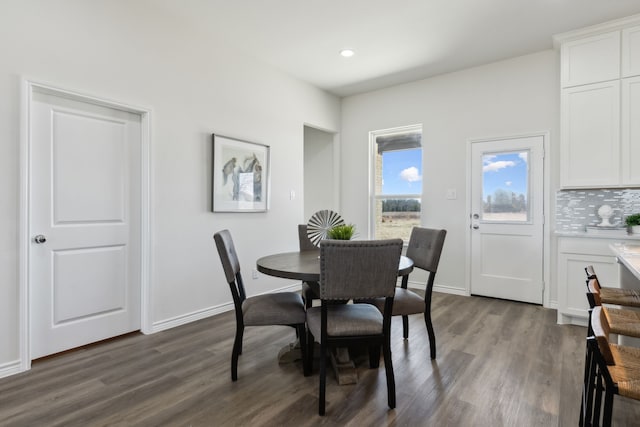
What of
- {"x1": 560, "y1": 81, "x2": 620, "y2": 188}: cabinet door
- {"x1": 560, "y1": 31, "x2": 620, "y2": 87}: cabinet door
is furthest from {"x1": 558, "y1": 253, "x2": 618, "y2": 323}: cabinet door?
{"x1": 560, "y1": 31, "x2": 620, "y2": 87}: cabinet door

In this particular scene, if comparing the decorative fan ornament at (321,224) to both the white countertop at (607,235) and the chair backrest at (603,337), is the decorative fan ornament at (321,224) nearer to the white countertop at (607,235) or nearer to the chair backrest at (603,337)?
the chair backrest at (603,337)

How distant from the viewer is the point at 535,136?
3.84 meters

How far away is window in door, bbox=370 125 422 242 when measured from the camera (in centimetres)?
480

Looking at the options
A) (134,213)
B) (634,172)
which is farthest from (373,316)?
(634,172)

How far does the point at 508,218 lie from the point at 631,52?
1.87 metres

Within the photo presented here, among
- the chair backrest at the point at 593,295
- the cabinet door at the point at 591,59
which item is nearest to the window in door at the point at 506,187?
the cabinet door at the point at 591,59

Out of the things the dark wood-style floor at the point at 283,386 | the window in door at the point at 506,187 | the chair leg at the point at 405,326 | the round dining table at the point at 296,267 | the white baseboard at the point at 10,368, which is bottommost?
the dark wood-style floor at the point at 283,386

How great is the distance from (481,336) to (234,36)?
3629 millimetres

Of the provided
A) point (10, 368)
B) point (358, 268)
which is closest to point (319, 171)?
point (358, 268)

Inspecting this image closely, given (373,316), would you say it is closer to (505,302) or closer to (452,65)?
(505,302)

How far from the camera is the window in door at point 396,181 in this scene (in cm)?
480

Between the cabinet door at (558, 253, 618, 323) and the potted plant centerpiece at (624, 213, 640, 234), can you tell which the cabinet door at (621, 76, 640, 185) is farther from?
the cabinet door at (558, 253, 618, 323)

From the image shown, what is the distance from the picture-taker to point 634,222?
120 inches

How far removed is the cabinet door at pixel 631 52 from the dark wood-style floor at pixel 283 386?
2.41 metres
